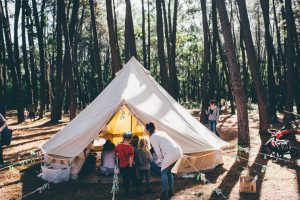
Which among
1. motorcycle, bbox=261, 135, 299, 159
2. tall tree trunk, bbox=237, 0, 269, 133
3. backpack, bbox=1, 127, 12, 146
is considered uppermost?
tall tree trunk, bbox=237, 0, 269, 133

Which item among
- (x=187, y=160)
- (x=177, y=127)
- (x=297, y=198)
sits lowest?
(x=297, y=198)

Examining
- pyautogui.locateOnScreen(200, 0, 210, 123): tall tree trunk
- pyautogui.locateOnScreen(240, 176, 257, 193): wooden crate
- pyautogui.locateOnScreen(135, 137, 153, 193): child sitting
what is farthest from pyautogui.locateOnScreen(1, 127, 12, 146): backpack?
pyautogui.locateOnScreen(200, 0, 210, 123): tall tree trunk

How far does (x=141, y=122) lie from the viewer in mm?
9781

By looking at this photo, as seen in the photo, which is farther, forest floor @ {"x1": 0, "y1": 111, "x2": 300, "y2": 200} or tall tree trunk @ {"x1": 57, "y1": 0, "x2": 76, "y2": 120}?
tall tree trunk @ {"x1": 57, "y1": 0, "x2": 76, "y2": 120}

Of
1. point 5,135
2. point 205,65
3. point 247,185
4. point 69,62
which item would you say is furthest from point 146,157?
point 205,65

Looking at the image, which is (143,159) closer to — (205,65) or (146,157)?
(146,157)

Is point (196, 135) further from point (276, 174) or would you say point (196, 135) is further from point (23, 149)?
point (23, 149)

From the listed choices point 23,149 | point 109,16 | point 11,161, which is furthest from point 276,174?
point 109,16

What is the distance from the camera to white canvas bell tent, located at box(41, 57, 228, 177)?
9.39 m

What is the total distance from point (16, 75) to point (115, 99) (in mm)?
14930

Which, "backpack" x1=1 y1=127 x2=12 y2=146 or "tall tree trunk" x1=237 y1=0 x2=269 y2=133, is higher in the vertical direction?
"tall tree trunk" x1=237 y1=0 x2=269 y2=133

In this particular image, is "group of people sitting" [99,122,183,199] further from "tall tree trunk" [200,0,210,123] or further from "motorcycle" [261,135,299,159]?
"tall tree trunk" [200,0,210,123]

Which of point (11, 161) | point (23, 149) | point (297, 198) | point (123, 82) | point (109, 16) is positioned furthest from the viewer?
point (109, 16)

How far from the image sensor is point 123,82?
428 inches
